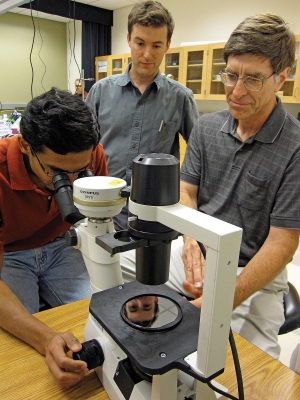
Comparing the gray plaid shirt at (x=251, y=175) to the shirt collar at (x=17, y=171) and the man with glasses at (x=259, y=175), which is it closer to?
the man with glasses at (x=259, y=175)

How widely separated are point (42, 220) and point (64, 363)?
2.16 ft

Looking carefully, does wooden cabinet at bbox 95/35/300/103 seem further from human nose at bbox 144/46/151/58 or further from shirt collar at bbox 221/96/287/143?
shirt collar at bbox 221/96/287/143

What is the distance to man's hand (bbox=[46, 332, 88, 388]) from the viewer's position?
0.74 metres

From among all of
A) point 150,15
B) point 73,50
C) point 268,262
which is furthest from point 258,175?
point 73,50

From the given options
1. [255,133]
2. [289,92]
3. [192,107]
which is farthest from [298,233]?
[289,92]

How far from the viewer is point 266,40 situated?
119cm

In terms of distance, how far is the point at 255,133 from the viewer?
1.31 meters

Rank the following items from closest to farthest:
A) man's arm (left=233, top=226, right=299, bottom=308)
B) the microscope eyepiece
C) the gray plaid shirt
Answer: the microscope eyepiece < man's arm (left=233, top=226, right=299, bottom=308) < the gray plaid shirt

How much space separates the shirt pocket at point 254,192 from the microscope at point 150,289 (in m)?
0.62

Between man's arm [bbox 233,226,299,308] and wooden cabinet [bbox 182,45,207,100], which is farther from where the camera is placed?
wooden cabinet [bbox 182,45,207,100]

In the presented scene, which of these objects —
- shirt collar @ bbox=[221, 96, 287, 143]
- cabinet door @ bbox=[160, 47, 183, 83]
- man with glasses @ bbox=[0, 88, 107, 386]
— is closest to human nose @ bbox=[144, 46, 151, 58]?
man with glasses @ bbox=[0, 88, 107, 386]

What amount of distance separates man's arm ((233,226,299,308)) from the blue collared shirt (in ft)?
3.12

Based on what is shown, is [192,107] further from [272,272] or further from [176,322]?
[176,322]

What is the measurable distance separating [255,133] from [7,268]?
1128 millimetres
